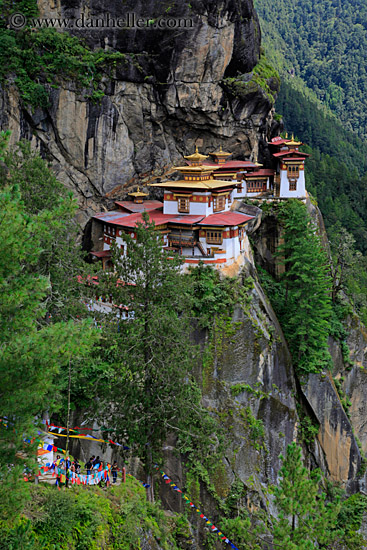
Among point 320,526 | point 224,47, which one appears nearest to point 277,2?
point 224,47

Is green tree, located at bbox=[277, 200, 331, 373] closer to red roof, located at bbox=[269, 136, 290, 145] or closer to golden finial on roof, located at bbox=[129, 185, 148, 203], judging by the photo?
red roof, located at bbox=[269, 136, 290, 145]

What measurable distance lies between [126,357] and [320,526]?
7.75 m

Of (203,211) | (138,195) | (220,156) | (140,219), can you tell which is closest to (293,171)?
(220,156)

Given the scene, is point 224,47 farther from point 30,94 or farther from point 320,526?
point 320,526

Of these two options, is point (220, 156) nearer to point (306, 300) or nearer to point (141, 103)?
point (141, 103)

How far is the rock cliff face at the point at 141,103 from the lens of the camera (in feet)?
112

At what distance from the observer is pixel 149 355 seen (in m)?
18.9

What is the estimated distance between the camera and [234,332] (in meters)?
28.8

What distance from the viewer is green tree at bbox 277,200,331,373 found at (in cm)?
3275

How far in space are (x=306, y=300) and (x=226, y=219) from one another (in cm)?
650

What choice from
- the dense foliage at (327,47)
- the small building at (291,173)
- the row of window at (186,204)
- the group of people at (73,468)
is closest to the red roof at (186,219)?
the row of window at (186,204)

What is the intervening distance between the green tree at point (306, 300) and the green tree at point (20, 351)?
73.7ft

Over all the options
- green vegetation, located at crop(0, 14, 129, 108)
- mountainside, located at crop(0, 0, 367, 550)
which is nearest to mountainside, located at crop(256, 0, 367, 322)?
mountainside, located at crop(0, 0, 367, 550)

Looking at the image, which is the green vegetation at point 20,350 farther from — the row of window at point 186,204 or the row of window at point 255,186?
the row of window at point 255,186
